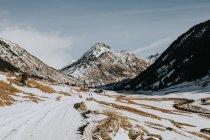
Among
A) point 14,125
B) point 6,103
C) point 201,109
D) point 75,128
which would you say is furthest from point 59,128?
point 201,109

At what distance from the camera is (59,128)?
125ft

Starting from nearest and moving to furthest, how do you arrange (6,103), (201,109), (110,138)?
(110,138) → (6,103) → (201,109)

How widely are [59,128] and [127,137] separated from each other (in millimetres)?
8904

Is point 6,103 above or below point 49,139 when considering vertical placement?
above

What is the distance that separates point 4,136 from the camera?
29844mm

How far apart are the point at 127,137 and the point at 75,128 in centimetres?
693

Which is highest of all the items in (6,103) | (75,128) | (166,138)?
(6,103)

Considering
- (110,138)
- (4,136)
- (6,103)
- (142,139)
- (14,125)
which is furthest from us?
(6,103)

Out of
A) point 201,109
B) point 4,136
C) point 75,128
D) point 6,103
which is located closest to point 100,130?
point 75,128

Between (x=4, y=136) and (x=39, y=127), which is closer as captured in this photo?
(x=4, y=136)

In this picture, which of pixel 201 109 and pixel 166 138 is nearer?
pixel 166 138

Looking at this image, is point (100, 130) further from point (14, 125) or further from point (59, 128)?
point (14, 125)

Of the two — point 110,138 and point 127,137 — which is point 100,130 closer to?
point 110,138

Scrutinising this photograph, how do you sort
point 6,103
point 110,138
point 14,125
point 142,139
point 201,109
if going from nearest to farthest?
point 110,138 < point 14,125 < point 142,139 < point 6,103 < point 201,109
